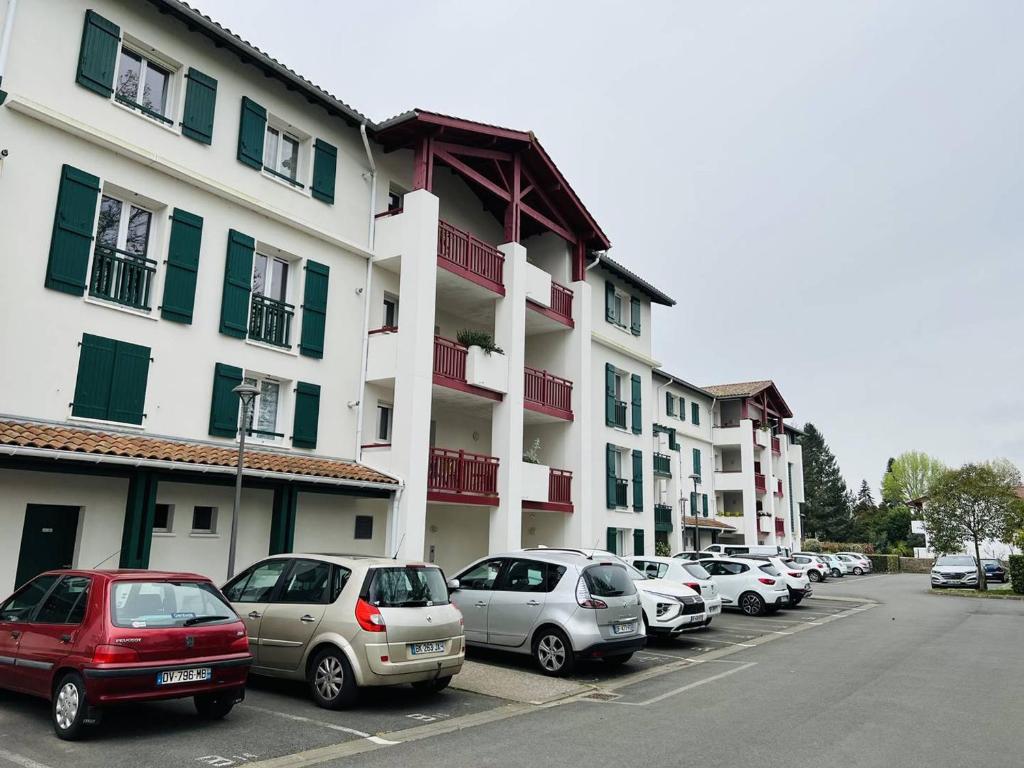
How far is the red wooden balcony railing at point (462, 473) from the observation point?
17.0 meters

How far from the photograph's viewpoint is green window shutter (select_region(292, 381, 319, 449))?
15383 millimetres

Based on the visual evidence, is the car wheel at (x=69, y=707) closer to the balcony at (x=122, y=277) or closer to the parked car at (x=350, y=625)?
the parked car at (x=350, y=625)

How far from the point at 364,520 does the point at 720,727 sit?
10078 millimetres

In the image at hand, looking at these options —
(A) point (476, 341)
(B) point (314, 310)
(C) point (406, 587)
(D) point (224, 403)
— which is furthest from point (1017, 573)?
(D) point (224, 403)

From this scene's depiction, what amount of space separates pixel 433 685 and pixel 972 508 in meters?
29.8

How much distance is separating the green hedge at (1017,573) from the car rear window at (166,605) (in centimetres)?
3283

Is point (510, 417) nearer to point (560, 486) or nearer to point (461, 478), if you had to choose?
point (461, 478)

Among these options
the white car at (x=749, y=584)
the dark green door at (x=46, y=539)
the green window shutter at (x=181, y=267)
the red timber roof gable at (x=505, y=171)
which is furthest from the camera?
the white car at (x=749, y=584)

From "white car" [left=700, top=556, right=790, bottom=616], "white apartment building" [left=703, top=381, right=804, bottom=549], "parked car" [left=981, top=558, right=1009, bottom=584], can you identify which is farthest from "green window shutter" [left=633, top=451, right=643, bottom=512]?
"parked car" [left=981, top=558, right=1009, bottom=584]

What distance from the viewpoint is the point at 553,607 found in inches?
432

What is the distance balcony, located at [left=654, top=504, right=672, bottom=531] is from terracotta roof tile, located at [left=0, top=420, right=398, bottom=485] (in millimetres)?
17901

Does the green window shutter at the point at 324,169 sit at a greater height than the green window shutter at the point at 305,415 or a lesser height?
greater

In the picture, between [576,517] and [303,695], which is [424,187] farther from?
[303,695]

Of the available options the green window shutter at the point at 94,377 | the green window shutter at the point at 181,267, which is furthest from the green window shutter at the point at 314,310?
the green window shutter at the point at 94,377
